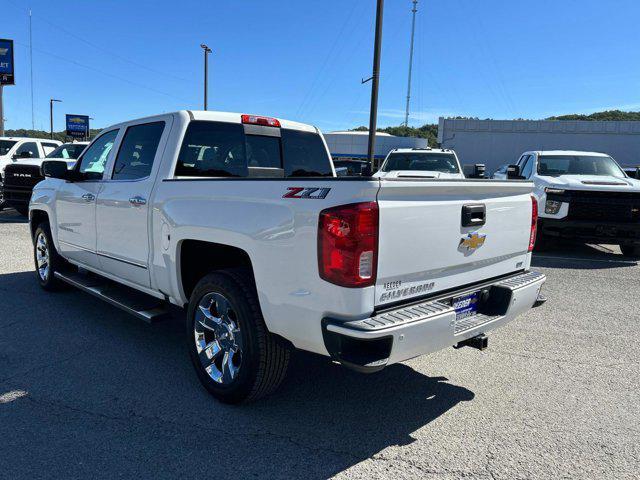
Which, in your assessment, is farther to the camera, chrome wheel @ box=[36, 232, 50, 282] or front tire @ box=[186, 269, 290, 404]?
chrome wheel @ box=[36, 232, 50, 282]

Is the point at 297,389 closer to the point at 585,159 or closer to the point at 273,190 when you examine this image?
the point at 273,190

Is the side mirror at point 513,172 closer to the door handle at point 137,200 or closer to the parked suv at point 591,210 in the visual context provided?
the parked suv at point 591,210

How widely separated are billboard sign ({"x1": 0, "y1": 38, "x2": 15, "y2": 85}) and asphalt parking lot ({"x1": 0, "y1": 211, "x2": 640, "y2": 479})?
27976mm

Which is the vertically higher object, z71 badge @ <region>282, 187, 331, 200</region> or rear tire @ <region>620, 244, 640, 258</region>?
z71 badge @ <region>282, 187, 331, 200</region>

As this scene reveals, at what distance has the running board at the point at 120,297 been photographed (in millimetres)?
3928

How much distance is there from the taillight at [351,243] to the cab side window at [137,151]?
218cm

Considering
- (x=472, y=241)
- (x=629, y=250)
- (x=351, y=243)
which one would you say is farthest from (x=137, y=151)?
(x=629, y=250)

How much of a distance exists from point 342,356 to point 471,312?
3.89ft

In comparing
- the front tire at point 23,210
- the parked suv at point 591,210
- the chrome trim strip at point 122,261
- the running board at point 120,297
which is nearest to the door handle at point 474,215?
the running board at point 120,297

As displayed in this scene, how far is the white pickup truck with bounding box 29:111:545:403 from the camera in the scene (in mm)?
2604

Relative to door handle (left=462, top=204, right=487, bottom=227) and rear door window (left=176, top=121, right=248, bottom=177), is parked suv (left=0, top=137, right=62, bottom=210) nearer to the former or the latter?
rear door window (left=176, top=121, right=248, bottom=177)

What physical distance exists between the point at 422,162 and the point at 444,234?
9.42m

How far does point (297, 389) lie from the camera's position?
3609 mm

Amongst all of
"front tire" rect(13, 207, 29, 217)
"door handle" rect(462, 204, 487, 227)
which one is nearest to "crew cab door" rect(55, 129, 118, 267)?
"door handle" rect(462, 204, 487, 227)
